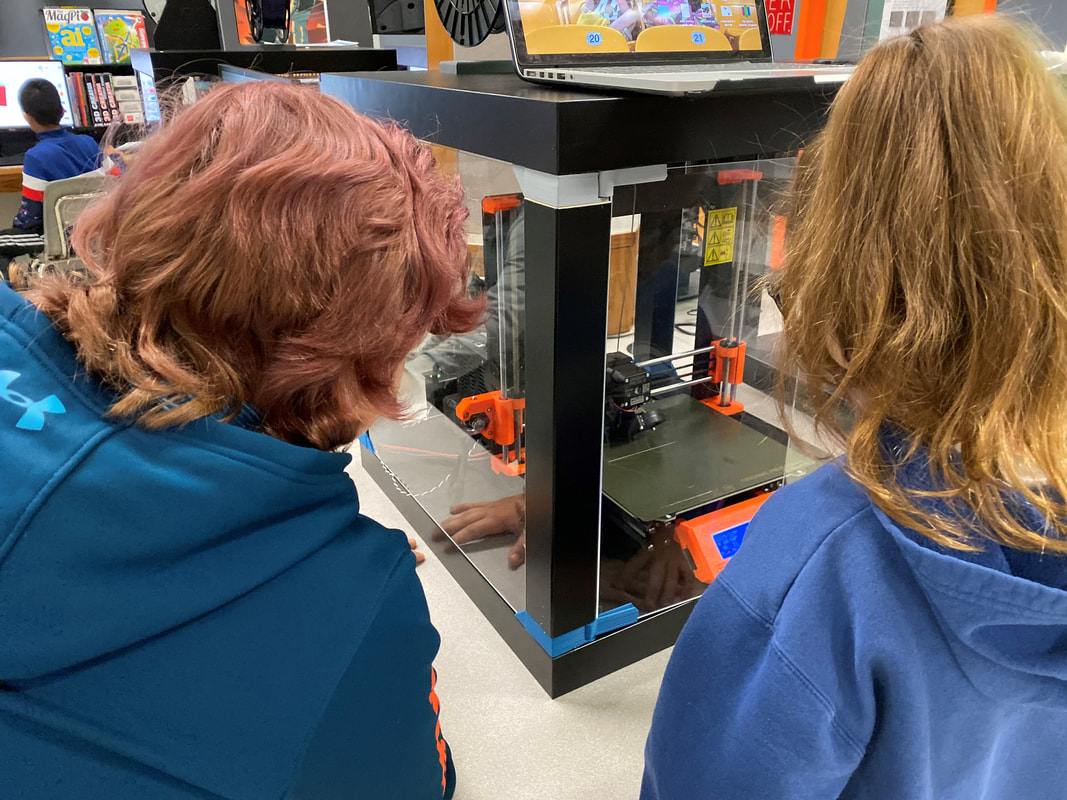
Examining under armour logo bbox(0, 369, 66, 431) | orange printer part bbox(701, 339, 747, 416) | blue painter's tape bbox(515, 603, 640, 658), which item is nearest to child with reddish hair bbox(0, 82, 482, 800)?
under armour logo bbox(0, 369, 66, 431)

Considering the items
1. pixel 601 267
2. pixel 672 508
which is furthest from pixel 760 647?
pixel 672 508

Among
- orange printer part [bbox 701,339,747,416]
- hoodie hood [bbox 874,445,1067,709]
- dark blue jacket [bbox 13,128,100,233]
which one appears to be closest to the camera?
hoodie hood [bbox 874,445,1067,709]

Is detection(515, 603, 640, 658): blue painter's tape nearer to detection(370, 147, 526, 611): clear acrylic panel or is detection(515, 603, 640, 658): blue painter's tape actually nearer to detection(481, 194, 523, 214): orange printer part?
detection(370, 147, 526, 611): clear acrylic panel

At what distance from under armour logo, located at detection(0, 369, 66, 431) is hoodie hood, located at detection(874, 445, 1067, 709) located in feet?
1.78

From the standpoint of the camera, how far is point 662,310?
1.21 meters

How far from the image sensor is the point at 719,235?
1225 millimetres

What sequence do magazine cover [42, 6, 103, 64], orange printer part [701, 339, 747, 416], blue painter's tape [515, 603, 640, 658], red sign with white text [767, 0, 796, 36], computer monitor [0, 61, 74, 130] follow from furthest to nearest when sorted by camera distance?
magazine cover [42, 6, 103, 64] < computer monitor [0, 61, 74, 130] < red sign with white text [767, 0, 796, 36] < orange printer part [701, 339, 747, 416] < blue painter's tape [515, 603, 640, 658]

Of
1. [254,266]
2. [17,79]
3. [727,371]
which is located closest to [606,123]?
[254,266]

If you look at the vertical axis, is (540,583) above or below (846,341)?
below

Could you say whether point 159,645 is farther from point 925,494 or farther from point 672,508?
point 672,508

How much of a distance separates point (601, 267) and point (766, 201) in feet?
1.31

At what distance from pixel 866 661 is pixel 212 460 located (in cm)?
46

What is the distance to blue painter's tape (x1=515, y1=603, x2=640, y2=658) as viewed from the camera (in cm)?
116

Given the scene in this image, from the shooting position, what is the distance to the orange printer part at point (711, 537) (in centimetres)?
119
